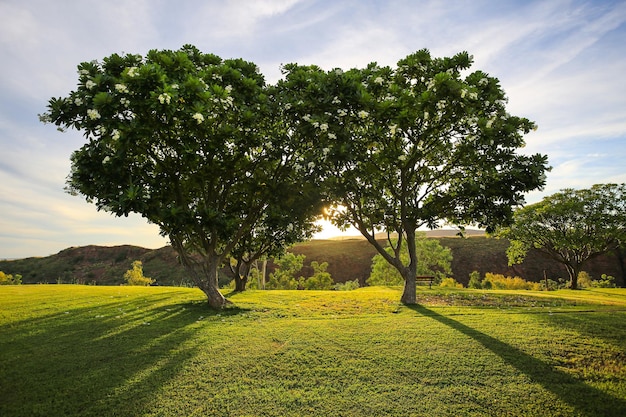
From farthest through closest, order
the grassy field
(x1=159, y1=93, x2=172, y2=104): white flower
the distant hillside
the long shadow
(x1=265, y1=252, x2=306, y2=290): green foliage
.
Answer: the distant hillside → (x1=265, y1=252, x2=306, y2=290): green foliage → (x1=159, y1=93, x2=172, y2=104): white flower → the grassy field → the long shadow

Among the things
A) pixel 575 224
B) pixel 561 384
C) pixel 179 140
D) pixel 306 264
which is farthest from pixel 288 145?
pixel 306 264

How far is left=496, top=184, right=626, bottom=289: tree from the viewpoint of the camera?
3344cm

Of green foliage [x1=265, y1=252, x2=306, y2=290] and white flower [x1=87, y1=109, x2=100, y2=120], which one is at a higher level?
white flower [x1=87, y1=109, x2=100, y2=120]

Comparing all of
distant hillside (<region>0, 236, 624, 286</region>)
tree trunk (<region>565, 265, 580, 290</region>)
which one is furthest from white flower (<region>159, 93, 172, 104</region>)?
distant hillside (<region>0, 236, 624, 286</region>)

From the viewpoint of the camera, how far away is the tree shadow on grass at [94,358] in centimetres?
681

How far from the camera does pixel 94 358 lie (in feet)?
30.3

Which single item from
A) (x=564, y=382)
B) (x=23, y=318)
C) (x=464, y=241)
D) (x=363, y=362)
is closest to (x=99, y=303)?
(x=23, y=318)

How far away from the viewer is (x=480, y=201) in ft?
54.9

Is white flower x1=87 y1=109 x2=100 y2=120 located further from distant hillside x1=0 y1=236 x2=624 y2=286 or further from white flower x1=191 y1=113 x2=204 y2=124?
distant hillside x1=0 y1=236 x2=624 y2=286

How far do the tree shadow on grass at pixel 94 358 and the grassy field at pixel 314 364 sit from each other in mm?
44

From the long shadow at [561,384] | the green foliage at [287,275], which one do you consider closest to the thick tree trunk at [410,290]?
the long shadow at [561,384]

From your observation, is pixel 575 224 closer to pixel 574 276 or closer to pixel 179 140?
pixel 574 276

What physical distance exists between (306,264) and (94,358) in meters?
73.4

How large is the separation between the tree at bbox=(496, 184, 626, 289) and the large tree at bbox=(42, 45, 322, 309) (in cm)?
2825
